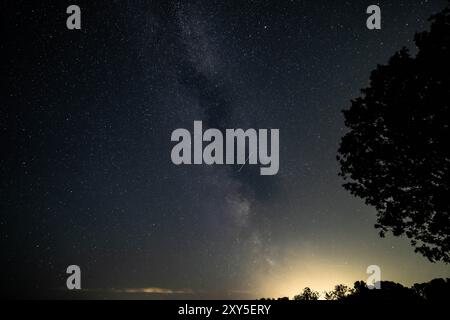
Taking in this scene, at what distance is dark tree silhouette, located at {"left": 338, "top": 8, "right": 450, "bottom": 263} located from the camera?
37.0 ft

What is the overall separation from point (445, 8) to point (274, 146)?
801 cm

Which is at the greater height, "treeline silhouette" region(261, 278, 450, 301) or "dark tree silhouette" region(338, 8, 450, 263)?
"dark tree silhouette" region(338, 8, 450, 263)

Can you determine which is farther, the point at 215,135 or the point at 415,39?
the point at 215,135

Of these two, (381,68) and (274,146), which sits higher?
(381,68)

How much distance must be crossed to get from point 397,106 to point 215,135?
762cm

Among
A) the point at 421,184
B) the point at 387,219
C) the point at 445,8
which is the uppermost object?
the point at 445,8

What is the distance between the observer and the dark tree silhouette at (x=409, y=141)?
11266 mm

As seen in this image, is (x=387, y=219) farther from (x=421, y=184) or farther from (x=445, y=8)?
(x=445, y=8)

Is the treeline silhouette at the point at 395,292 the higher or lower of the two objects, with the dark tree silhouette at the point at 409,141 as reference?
lower

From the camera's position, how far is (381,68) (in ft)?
41.1

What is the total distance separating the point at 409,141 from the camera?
12.0 metres
